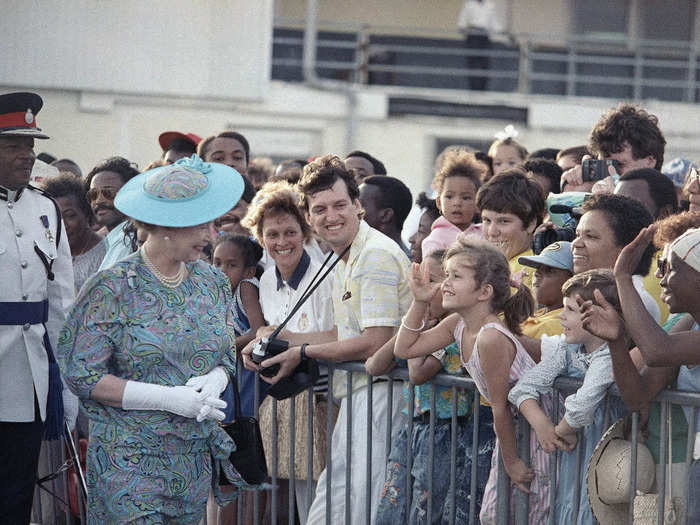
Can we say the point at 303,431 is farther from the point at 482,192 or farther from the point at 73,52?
the point at 73,52

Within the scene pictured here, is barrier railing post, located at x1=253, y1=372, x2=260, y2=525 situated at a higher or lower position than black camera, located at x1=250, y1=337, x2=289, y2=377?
lower

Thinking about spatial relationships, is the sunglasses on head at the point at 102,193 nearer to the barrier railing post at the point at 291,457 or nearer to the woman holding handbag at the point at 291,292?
the woman holding handbag at the point at 291,292

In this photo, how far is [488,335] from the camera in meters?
4.42

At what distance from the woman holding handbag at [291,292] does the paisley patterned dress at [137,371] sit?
0.95 meters

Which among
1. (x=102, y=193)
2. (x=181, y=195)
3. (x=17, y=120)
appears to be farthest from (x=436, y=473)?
(x=102, y=193)

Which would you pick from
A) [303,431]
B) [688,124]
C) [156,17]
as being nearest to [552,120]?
[688,124]

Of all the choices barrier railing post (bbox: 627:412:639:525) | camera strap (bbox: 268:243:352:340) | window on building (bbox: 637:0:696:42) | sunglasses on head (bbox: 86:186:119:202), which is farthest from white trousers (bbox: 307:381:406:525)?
window on building (bbox: 637:0:696:42)

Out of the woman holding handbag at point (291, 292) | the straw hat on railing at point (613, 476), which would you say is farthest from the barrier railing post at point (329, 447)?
the straw hat on railing at point (613, 476)

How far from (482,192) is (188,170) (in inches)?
56.8

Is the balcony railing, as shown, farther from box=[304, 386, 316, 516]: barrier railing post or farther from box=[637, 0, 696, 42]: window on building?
box=[304, 386, 316, 516]: barrier railing post

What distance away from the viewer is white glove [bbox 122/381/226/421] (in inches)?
169

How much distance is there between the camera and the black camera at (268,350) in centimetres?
520

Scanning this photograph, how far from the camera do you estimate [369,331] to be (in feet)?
16.5

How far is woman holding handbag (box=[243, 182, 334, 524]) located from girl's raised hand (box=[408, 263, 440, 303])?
0.87 metres
